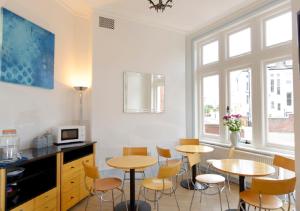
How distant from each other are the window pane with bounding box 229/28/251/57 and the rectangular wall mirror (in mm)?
1656

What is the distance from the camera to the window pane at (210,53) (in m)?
4.71

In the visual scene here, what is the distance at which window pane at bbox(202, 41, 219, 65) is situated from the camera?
15.5 feet

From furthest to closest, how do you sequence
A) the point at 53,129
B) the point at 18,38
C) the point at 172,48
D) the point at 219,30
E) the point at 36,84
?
the point at 172,48 → the point at 219,30 → the point at 53,129 → the point at 36,84 → the point at 18,38

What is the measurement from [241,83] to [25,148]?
13.2ft

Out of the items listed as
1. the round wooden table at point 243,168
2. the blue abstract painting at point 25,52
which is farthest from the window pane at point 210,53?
the blue abstract painting at point 25,52

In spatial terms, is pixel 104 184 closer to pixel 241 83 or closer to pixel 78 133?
pixel 78 133

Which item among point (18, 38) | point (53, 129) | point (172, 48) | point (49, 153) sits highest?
point (172, 48)

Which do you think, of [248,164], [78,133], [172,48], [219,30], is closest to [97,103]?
[78,133]

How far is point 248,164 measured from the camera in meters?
2.66

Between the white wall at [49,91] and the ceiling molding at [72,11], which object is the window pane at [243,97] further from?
the ceiling molding at [72,11]

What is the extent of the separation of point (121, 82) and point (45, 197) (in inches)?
99.1

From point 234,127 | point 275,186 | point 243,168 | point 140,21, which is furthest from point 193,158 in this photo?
point 140,21

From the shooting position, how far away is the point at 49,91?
3.41 m

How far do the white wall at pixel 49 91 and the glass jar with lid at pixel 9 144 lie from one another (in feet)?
0.33
